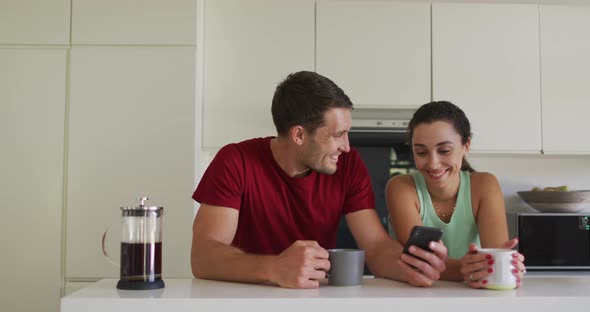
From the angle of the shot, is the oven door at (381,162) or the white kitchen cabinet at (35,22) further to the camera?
the oven door at (381,162)

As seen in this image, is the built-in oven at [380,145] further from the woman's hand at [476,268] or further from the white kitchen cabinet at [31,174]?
the woman's hand at [476,268]

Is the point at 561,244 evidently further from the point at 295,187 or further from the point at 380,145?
the point at 295,187

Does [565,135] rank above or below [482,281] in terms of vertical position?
above

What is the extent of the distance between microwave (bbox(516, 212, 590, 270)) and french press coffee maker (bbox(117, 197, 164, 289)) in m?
2.11

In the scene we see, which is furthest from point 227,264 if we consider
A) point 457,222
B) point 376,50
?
point 376,50

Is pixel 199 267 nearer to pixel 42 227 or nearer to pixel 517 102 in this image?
pixel 42 227

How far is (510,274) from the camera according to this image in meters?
1.22

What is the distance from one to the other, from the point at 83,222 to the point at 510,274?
1973 mm

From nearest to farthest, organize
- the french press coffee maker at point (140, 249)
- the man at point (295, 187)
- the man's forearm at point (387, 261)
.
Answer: the french press coffee maker at point (140, 249), the man's forearm at point (387, 261), the man at point (295, 187)

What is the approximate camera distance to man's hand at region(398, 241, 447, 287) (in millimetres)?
1264

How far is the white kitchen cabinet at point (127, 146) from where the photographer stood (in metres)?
2.69

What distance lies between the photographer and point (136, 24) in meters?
2.76

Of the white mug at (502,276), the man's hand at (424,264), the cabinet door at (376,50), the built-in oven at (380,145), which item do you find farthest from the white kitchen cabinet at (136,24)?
the white mug at (502,276)

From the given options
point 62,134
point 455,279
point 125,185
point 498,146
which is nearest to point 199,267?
point 455,279
